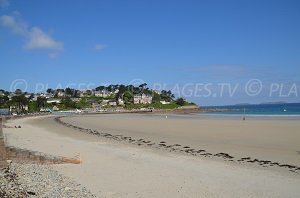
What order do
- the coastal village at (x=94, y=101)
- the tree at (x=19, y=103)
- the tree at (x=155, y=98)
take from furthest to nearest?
the tree at (x=155, y=98), the coastal village at (x=94, y=101), the tree at (x=19, y=103)

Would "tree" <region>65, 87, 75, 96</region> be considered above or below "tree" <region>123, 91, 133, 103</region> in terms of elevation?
above

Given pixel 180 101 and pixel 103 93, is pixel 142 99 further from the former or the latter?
pixel 103 93

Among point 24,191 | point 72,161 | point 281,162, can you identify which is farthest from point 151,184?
point 281,162

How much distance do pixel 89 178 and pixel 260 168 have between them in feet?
16.6

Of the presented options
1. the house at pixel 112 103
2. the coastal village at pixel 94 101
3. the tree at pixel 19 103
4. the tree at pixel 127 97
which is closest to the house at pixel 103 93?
the coastal village at pixel 94 101

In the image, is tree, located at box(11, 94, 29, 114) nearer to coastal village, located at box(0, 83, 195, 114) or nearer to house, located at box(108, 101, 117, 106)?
coastal village, located at box(0, 83, 195, 114)

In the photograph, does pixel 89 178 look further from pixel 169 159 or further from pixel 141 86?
pixel 141 86

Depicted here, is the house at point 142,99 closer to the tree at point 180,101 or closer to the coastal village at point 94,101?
the coastal village at point 94,101

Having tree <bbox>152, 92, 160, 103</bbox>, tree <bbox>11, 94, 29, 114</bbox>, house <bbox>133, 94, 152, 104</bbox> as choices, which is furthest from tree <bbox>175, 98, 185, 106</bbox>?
tree <bbox>11, 94, 29, 114</bbox>

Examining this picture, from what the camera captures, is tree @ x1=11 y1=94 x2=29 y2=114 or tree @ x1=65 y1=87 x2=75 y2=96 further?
tree @ x1=65 y1=87 x2=75 y2=96

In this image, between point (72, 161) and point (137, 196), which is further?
point (72, 161)

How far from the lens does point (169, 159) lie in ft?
39.6

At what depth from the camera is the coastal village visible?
124 m

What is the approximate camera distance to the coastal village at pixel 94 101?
124 meters
